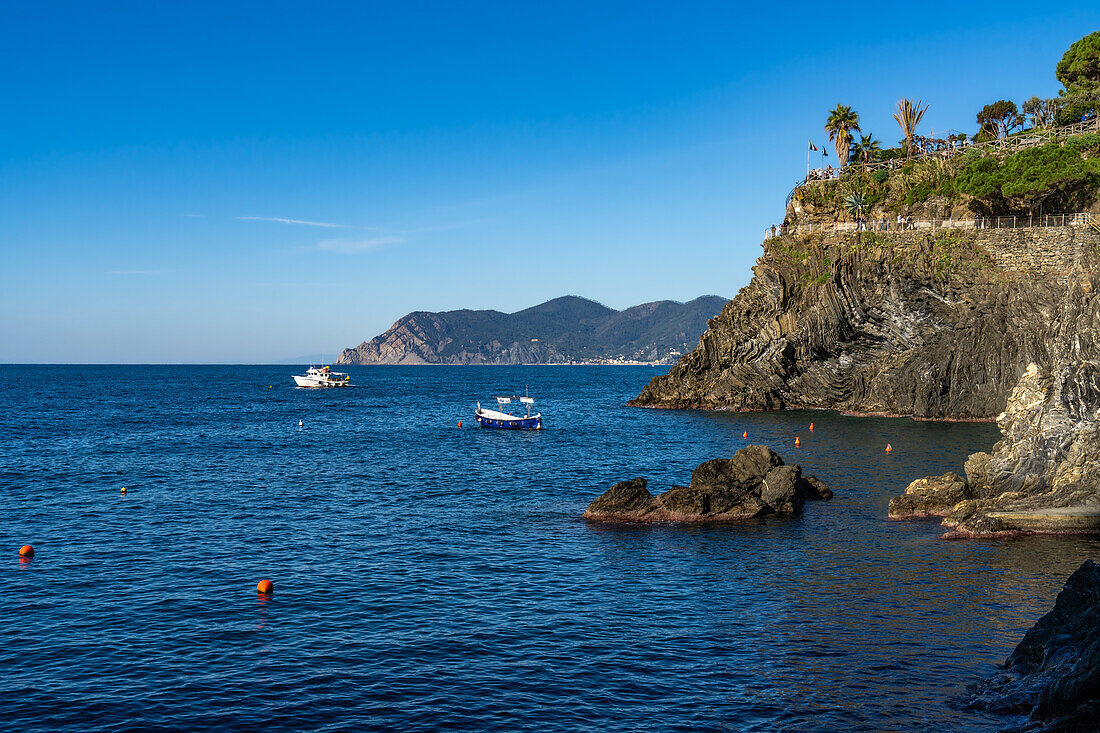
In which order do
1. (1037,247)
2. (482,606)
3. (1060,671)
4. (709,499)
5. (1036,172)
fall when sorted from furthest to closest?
(1036,172) → (1037,247) → (709,499) → (482,606) → (1060,671)

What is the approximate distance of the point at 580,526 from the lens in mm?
40969

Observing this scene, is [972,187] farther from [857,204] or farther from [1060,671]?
[1060,671]

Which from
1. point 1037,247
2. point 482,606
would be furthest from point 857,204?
point 482,606

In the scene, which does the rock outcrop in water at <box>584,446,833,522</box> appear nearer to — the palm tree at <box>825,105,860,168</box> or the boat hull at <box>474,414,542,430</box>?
the boat hull at <box>474,414,542,430</box>

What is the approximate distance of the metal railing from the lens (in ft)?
291

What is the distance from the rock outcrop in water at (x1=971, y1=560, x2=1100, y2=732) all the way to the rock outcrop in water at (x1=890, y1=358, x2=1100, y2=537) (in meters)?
16.6

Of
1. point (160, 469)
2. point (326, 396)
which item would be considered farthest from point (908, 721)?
point (326, 396)

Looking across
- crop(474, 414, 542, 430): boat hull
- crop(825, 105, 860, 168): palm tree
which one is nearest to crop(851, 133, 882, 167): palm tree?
crop(825, 105, 860, 168): palm tree

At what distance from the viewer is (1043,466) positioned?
3738 cm

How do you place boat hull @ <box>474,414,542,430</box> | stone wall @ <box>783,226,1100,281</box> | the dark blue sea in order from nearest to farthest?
1. the dark blue sea
2. stone wall @ <box>783,226,1100,281</box>
3. boat hull @ <box>474,414,542,430</box>

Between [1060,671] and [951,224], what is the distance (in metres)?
90.7

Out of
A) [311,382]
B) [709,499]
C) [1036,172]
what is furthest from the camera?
[311,382]

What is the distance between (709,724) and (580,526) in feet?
70.6

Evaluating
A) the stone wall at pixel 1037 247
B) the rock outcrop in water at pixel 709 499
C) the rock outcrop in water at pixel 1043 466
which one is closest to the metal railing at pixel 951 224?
the stone wall at pixel 1037 247
